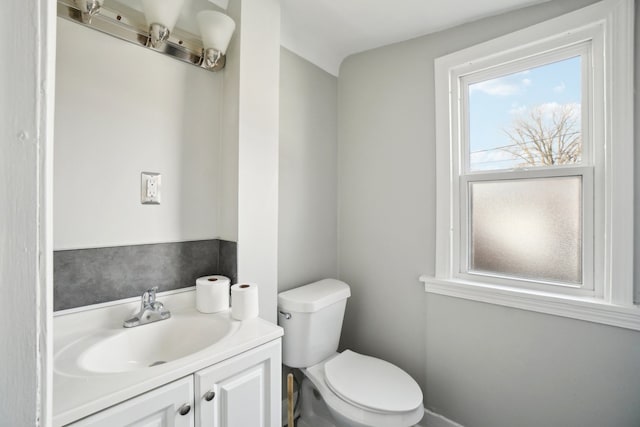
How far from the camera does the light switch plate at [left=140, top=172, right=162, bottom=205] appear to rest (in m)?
1.15

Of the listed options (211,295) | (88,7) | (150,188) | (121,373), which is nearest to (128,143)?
(150,188)

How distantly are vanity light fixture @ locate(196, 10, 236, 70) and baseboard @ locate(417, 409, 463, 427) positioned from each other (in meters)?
2.13

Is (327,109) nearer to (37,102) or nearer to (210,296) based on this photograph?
(210,296)

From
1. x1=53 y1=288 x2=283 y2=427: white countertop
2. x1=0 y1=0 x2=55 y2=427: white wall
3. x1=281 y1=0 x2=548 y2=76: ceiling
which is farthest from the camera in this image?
x1=281 y1=0 x2=548 y2=76: ceiling

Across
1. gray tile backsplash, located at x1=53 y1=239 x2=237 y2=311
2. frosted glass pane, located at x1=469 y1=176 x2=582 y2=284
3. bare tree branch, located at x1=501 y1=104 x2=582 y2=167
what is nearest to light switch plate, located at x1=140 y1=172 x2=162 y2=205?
gray tile backsplash, located at x1=53 y1=239 x2=237 y2=311

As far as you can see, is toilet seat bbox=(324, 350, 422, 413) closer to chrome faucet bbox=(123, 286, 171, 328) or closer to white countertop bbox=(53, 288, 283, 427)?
white countertop bbox=(53, 288, 283, 427)

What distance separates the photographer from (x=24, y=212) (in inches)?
11.6

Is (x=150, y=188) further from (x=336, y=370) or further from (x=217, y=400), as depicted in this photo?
(x=336, y=370)

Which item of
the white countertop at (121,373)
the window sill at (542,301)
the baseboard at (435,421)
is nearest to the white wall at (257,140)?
the white countertop at (121,373)

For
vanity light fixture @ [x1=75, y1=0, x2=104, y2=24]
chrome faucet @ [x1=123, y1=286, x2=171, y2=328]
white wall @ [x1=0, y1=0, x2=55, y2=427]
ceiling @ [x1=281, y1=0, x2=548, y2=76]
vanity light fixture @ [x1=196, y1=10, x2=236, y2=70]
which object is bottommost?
chrome faucet @ [x1=123, y1=286, x2=171, y2=328]

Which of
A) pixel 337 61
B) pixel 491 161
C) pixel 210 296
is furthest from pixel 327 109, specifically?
pixel 210 296

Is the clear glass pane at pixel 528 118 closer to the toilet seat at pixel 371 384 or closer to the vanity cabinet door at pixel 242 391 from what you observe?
the toilet seat at pixel 371 384

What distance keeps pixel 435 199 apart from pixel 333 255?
0.77m

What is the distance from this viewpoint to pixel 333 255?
6.46ft
